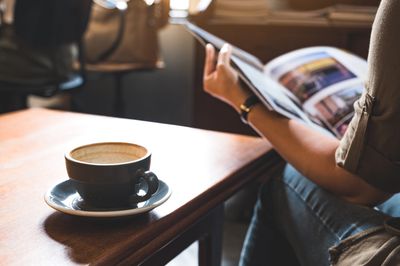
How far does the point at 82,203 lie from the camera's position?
1.77ft

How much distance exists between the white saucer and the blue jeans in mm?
251

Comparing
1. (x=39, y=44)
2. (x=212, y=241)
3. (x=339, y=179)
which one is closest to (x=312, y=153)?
(x=339, y=179)

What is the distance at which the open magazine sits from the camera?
107 centimetres

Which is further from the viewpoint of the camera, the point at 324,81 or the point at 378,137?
the point at 324,81

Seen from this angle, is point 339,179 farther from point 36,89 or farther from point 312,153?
point 36,89

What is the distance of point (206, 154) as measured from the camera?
80 centimetres

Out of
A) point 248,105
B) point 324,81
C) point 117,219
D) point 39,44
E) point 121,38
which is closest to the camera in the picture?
point 117,219

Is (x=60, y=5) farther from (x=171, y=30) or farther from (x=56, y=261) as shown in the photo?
(x=56, y=261)

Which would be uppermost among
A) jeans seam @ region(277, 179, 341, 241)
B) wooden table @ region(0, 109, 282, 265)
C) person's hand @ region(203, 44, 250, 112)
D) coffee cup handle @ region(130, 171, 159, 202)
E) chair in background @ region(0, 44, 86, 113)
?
person's hand @ region(203, 44, 250, 112)

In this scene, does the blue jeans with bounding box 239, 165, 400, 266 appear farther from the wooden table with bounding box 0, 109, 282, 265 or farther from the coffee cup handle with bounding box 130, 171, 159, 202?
the coffee cup handle with bounding box 130, 171, 159, 202

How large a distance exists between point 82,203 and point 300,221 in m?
0.35

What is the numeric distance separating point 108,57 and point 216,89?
1.38 m

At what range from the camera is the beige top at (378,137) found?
567 millimetres

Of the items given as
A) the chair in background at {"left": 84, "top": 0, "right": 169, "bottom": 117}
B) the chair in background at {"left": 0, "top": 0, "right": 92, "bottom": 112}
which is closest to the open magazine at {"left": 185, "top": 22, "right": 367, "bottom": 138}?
the chair in background at {"left": 0, "top": 0, "right": 92, "bottom": 112}
